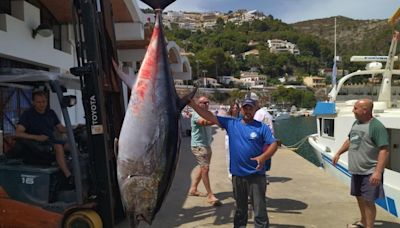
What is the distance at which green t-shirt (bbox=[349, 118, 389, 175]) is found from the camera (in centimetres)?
548

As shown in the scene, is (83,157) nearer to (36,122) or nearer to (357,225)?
(36,122)

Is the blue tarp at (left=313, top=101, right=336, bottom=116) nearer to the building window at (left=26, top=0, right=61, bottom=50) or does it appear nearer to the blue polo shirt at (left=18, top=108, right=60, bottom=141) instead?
the building window at (left=26, top=0, right=61, bottom=50)

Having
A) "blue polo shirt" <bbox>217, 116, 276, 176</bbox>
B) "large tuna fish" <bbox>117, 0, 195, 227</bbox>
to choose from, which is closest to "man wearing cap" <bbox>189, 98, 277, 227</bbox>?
"blue polo shirt" <bbox>217, 116, 276, 176</bbox>

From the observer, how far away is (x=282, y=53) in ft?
585

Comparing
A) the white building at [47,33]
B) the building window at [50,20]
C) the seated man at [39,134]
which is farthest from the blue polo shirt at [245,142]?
the building window at [50,20]

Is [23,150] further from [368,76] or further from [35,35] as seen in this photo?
[368,76]

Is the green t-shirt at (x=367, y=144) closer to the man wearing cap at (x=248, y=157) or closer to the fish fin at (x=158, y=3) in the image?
the man wearing cap at (x=248, y=157)

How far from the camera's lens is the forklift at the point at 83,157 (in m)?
4.52

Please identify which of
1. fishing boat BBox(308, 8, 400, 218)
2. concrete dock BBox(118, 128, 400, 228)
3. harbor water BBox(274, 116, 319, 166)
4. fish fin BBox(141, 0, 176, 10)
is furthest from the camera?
harbor water BBox(274, 116, 319, 166)

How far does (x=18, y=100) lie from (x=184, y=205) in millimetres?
2912

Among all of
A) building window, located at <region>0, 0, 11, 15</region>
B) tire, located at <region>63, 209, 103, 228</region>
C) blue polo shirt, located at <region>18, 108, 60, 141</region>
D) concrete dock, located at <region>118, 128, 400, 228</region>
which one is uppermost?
building window, located at <region>0, 0, 11, 15</region>

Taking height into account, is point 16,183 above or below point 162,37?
below

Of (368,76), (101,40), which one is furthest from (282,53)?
(101,40)

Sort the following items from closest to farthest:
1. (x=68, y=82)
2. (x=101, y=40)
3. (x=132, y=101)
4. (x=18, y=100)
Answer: (x=132, y=101), (x=101, y=40), (x=68, y=82), (x=18, y=100)
